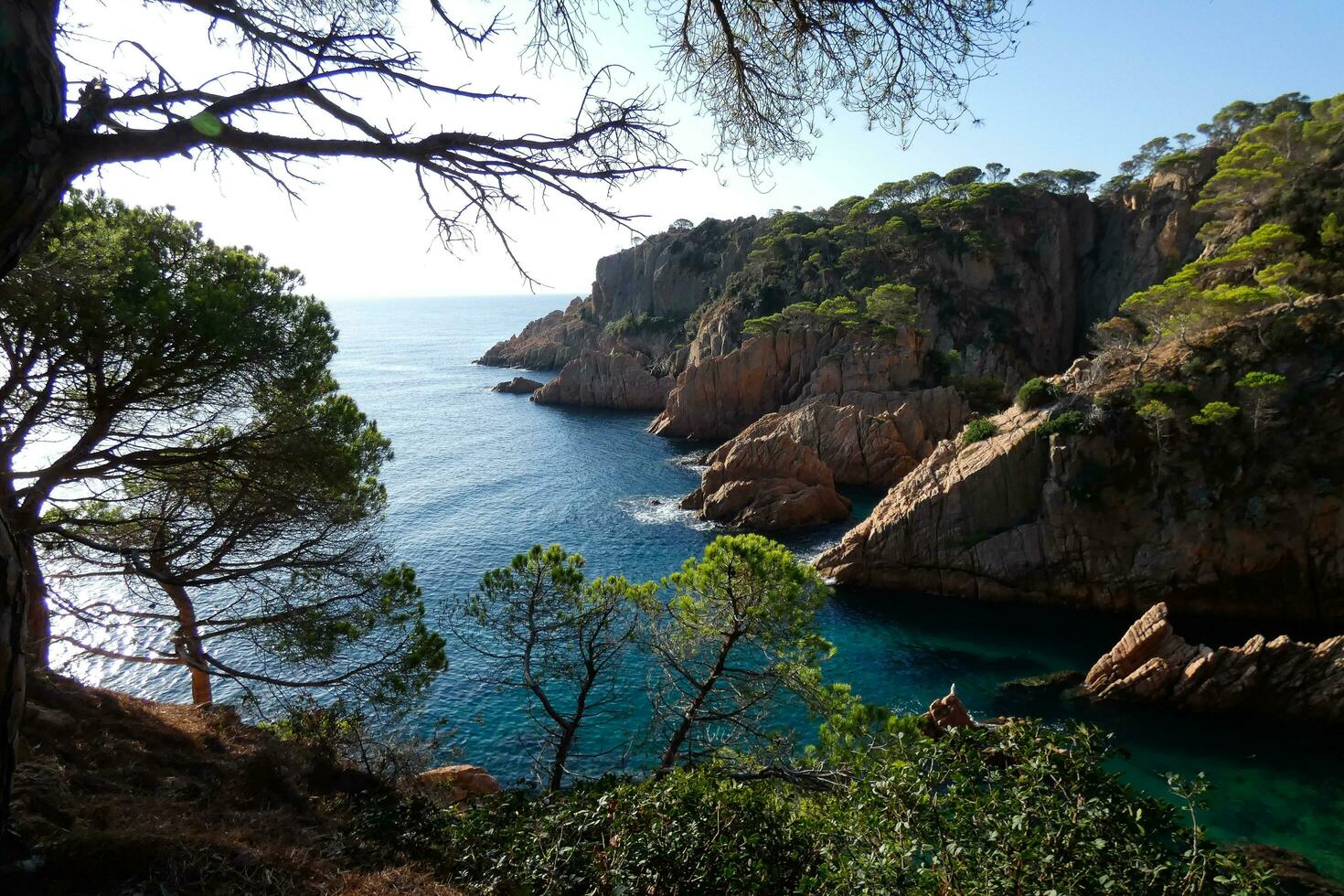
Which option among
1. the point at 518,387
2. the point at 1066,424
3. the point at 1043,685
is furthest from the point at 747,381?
the point at 1043,685

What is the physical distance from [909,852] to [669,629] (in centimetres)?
789

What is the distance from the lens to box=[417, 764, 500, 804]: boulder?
10.5 meters

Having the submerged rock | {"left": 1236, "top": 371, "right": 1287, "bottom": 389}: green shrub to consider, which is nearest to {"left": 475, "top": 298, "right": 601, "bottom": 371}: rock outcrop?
{"left": 1236, "top": 371, "right": 1287, "bottom": 389}: green shrub

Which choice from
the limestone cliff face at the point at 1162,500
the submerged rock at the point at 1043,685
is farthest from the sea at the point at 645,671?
the limestone cliff face at the point at 1162,500

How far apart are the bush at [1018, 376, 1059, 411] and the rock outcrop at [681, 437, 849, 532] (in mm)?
9419

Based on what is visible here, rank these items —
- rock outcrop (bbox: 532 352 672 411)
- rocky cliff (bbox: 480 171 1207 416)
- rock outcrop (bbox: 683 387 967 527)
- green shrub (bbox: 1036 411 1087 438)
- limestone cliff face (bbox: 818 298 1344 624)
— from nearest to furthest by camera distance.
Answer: limestone cliff face (bbox: 818 298 1344 624), green shrub (bbox: 1036 411 1087 438), rock outcrop (bbox: 683 387 967 527), rocky cliff (bbox: 480 171 1207 416), rock outcrop (bbox: 532 352 672 411)

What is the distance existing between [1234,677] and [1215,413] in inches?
346

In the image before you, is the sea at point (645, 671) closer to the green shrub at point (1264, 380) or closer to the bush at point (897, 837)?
the bush at point (897, 837)

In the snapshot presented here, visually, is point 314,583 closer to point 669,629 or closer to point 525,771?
point 669,629

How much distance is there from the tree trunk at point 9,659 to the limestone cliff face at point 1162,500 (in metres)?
24.5

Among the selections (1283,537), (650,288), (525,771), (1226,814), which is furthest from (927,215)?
(525,771)

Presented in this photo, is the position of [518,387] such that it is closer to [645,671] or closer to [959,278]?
[959,278]

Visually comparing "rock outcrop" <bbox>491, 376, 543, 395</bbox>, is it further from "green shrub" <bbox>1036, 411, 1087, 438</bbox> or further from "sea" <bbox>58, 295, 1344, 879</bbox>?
"green shrub" <bbox>1036, 411, 1087, 438</bbox>

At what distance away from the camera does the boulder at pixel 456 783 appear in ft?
34.4
